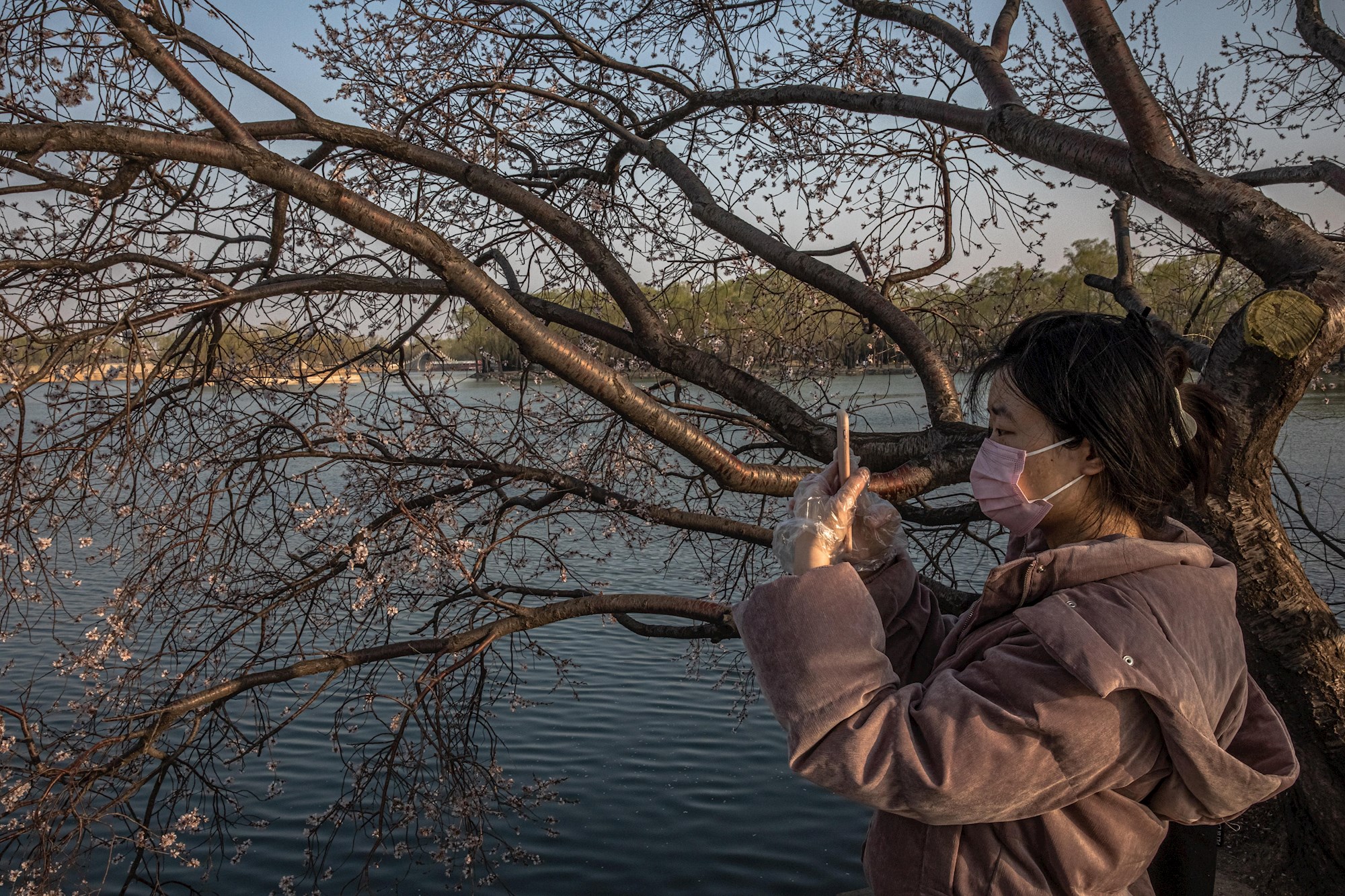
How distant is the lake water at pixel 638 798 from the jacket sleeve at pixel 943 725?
547 cm

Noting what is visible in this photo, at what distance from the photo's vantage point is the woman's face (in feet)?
5.46

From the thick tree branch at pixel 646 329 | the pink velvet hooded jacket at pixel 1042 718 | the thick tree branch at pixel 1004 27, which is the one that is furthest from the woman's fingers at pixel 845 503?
the thick tree branch at pixel 1004 27

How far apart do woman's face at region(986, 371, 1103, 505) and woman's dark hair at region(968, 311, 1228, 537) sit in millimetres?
15

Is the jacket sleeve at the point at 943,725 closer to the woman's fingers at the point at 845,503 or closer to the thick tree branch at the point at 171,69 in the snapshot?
the woman's fingers at the point at 845,503

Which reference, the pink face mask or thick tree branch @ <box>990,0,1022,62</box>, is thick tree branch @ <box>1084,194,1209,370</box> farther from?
the pink face mask

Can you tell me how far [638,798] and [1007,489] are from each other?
21.5ft

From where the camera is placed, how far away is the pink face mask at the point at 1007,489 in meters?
1.70

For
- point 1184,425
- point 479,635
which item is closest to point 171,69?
point 479,635

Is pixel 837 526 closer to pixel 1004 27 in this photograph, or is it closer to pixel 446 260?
pixel 446 260

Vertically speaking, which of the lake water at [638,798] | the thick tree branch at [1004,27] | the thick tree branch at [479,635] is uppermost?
the thick tree branch at [1004,27]

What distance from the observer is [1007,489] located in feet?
5.70

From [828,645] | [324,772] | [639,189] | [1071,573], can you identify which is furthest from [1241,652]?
[324,772]

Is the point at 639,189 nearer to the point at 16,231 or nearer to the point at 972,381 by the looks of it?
the point at 16,231

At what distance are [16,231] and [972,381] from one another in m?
3.97
